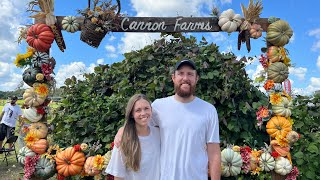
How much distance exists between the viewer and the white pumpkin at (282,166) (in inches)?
157

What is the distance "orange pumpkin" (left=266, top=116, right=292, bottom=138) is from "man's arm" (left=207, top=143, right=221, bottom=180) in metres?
1.54

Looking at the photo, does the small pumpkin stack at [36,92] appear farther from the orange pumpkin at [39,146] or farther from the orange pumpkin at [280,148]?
the orange pumpkin at [280,148]

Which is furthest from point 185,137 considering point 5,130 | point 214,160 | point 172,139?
point 5,130

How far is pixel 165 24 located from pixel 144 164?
2.13 metres

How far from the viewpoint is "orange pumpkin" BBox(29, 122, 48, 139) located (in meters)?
3.99

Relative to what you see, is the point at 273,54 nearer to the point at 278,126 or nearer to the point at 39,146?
the point at 278,126

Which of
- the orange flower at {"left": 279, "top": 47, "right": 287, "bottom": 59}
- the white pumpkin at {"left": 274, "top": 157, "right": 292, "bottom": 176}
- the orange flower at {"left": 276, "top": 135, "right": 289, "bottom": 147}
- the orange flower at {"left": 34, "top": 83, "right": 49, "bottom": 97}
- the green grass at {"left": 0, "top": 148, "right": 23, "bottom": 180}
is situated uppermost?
the orange flower at {"left": 279, "top": 47, "right": 287, "bottom": 59}

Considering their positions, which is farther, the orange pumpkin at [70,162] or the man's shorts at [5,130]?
the man's shorts at [5,130]

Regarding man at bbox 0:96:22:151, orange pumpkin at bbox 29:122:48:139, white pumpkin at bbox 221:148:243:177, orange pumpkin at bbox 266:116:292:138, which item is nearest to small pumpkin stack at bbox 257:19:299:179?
orange pumpkin at bbox 266:116:292:138

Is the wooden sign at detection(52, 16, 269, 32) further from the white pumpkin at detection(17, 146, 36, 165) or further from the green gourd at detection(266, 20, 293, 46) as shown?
the white pumpkin at detection(17, 146, 36, 165)

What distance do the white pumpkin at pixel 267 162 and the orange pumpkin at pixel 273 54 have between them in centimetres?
116

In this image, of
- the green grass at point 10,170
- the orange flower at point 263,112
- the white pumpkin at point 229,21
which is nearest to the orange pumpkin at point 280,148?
the orange flower at point 263,112

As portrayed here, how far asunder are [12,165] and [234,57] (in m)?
6.84

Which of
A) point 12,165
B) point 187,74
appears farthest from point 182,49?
point 12,165
